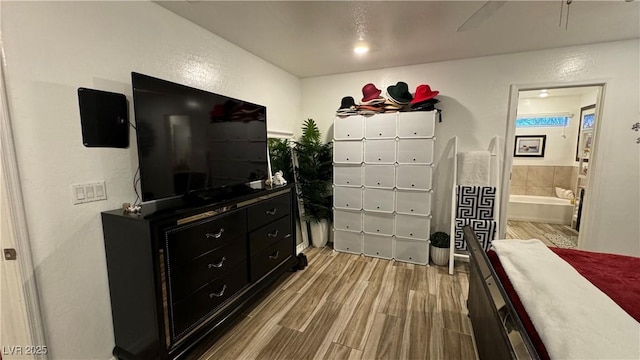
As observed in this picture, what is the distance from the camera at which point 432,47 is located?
102 inches

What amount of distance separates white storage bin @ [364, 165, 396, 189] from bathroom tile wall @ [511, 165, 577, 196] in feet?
10.3

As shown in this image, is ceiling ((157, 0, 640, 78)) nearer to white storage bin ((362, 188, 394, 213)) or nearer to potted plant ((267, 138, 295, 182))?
potted plant ((267, 138, 295, 182))

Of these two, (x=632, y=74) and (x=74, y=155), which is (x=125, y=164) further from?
(x=632, y=74)

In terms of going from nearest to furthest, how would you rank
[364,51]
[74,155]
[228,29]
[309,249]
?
[74,155]
[228,29]
[364,51]
[309,249]

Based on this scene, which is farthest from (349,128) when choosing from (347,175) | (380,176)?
(380,176)

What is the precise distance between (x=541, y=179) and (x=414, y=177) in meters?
3.69

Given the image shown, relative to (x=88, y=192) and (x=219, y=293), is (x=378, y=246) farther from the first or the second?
(x=88, y=192)

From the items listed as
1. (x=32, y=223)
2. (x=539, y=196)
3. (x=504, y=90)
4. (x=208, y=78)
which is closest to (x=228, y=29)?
(x=208, y=78)

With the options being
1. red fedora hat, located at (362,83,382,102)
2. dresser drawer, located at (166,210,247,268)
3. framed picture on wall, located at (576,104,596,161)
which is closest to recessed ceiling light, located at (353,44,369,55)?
red fedora hat, located at (362,83,382,102)

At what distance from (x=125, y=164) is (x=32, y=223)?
52 cm

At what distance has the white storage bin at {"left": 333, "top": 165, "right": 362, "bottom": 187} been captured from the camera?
10.3 feet

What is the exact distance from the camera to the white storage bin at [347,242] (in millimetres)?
3277

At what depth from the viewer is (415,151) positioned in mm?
2834

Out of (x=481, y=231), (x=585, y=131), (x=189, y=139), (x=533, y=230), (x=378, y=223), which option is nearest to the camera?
(x=189, y=139)
